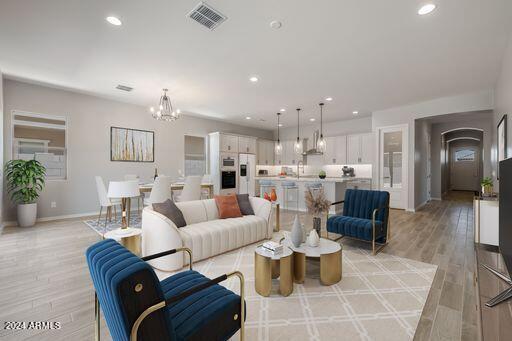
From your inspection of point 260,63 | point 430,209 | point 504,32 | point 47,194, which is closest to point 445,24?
point 504,32

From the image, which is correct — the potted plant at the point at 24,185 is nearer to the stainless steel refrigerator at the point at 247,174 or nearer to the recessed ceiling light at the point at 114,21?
the recessed ceiling light at the point at 114,21

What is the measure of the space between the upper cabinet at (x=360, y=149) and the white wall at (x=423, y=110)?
79 cm

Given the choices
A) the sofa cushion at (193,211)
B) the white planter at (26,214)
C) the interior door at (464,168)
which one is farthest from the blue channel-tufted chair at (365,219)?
the interior door at (464,168)

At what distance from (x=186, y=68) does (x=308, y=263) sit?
3663mm

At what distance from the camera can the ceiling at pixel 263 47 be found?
8.46 ft

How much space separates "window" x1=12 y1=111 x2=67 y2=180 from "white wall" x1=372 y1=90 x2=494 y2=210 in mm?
8271

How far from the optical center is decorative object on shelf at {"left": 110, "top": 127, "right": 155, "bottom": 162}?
610 centimetres

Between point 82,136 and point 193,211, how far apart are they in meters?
4.05

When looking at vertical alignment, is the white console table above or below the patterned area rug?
above

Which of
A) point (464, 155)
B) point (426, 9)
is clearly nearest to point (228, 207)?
point (426, 9)

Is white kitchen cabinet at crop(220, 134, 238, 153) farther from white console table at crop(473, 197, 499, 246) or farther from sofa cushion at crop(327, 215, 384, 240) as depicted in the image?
white console table at crop(473, 197, 499, 246)

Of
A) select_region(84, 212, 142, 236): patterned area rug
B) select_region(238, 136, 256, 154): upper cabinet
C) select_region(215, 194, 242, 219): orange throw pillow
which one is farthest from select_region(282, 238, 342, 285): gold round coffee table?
select_region(238, 136, 256, 154): upper cabinet

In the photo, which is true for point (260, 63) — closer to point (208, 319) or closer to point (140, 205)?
point (208, 319)

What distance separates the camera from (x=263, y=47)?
11.0 ft
